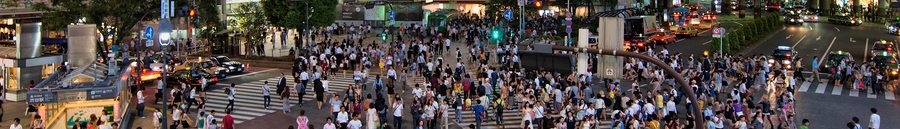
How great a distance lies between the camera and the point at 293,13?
39844 mm

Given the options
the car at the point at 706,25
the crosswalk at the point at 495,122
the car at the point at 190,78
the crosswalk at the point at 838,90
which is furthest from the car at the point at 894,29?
the car at the point at 190,78

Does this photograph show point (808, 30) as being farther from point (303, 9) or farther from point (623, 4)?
point (303, 9)

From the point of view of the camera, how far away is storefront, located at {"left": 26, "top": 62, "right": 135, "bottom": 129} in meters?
18.4

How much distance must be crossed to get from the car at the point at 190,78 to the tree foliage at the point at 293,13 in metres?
10.8

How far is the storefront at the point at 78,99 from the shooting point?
18.4 meters

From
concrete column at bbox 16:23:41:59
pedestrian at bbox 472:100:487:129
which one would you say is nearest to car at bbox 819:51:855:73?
pedestrian at bbox 472:100:487:129

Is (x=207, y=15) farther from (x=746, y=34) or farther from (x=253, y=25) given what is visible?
(x=746, y=34)

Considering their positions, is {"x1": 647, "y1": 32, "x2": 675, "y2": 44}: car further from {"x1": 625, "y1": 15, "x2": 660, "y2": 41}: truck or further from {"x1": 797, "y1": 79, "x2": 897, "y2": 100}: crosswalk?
{"x1": 797, "y1": 79, "x2": 897, "y2": 100}: crosswalk

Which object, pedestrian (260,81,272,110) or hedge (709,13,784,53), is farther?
hedge (709,13,784,53)

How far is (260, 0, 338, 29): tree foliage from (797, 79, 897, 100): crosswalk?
2408cm

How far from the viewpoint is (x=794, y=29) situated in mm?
64438

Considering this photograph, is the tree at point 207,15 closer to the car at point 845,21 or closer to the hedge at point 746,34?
the hedge at point 746,34

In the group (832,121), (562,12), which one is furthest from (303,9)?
(562,12)

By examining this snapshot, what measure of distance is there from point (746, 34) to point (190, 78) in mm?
35744
